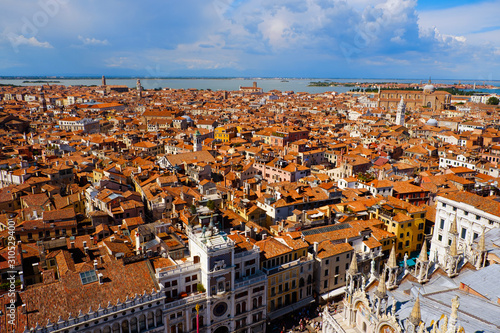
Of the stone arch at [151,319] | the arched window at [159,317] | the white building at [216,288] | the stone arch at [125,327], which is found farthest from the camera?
the white building at [216,288]

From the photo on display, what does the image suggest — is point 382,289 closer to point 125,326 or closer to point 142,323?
point 142,323

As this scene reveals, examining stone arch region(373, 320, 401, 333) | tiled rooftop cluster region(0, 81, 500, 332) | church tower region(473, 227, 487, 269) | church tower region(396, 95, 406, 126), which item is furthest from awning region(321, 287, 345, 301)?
church tower region(396, 95, 406, 126)

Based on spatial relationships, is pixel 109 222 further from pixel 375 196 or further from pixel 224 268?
pixel 375 196

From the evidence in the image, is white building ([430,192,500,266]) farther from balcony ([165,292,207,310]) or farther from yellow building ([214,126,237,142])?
yellow building ([214,126,237,142])

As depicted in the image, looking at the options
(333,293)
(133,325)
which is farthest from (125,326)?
(333,293)

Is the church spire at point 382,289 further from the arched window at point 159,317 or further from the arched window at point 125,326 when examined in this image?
the arched window at point 125,326

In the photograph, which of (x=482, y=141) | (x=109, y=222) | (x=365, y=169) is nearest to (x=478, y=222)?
(x=365, y=169)

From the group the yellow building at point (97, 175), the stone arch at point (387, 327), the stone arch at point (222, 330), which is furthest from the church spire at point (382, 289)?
the yellow building at point (97, 175)
